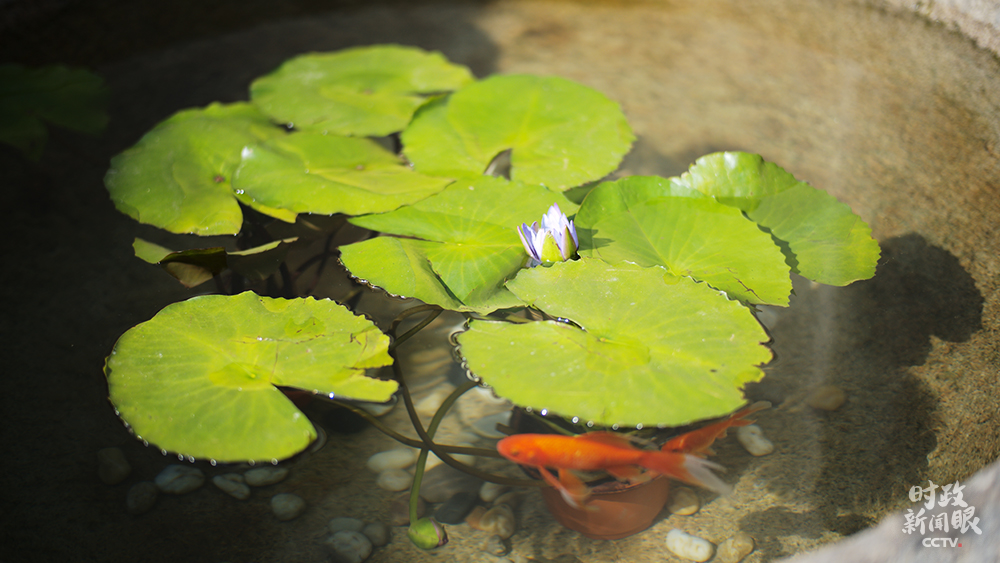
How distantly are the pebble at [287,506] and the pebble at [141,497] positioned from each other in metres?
0.21

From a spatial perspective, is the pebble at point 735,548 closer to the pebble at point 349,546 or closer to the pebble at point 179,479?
the pebble at point 349,546

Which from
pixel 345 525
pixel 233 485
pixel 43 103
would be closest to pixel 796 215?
pixel 345 525

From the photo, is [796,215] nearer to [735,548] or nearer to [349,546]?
[735,548]

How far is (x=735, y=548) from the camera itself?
3.16 ft

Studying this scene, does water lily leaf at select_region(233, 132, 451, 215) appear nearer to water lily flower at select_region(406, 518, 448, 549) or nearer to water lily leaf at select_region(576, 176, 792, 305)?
water lily leaf at select_region(576, 176, 792, 305)

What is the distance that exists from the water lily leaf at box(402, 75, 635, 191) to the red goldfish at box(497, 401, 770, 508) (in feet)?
2.05

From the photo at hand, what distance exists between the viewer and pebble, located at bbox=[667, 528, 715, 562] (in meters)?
0.96

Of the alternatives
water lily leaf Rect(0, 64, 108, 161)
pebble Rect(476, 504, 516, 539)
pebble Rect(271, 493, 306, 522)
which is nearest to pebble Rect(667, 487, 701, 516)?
pebble Rect(476, 504, 516, 539)

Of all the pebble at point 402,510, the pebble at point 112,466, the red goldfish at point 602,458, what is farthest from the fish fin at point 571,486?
the pebble at point 112,466

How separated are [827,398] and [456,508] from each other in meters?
0.74

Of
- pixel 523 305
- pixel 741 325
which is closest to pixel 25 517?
pixel 523 305

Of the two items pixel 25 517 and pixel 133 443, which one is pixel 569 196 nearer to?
pixel 133 443

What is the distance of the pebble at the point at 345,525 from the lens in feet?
3.33

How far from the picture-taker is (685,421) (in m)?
0.87
